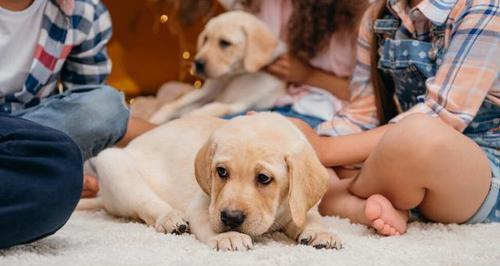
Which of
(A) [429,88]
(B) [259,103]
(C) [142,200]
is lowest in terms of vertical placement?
(B) [259,103]

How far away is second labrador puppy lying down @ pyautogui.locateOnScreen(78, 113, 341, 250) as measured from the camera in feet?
4.77

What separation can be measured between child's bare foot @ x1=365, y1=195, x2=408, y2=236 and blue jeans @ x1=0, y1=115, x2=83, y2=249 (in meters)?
0.60

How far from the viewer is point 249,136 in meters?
1.49

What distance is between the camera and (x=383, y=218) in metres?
1.63

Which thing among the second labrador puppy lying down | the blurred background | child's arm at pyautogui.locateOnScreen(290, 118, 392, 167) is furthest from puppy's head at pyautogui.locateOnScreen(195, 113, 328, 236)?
the blurred background

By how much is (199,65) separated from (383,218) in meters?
1.23

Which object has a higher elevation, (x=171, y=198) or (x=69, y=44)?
(x=69, y=44)

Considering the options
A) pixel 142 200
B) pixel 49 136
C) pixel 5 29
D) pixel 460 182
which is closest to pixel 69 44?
pixel 5 29

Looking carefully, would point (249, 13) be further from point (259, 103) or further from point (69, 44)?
point (69, 44)

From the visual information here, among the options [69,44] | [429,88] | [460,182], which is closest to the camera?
[460,182]

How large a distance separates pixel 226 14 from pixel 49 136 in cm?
141

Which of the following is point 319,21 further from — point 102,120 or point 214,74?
point 102,120

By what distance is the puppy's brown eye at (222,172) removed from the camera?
149 cm

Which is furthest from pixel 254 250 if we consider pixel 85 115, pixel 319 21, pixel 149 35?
pixel 149 35
